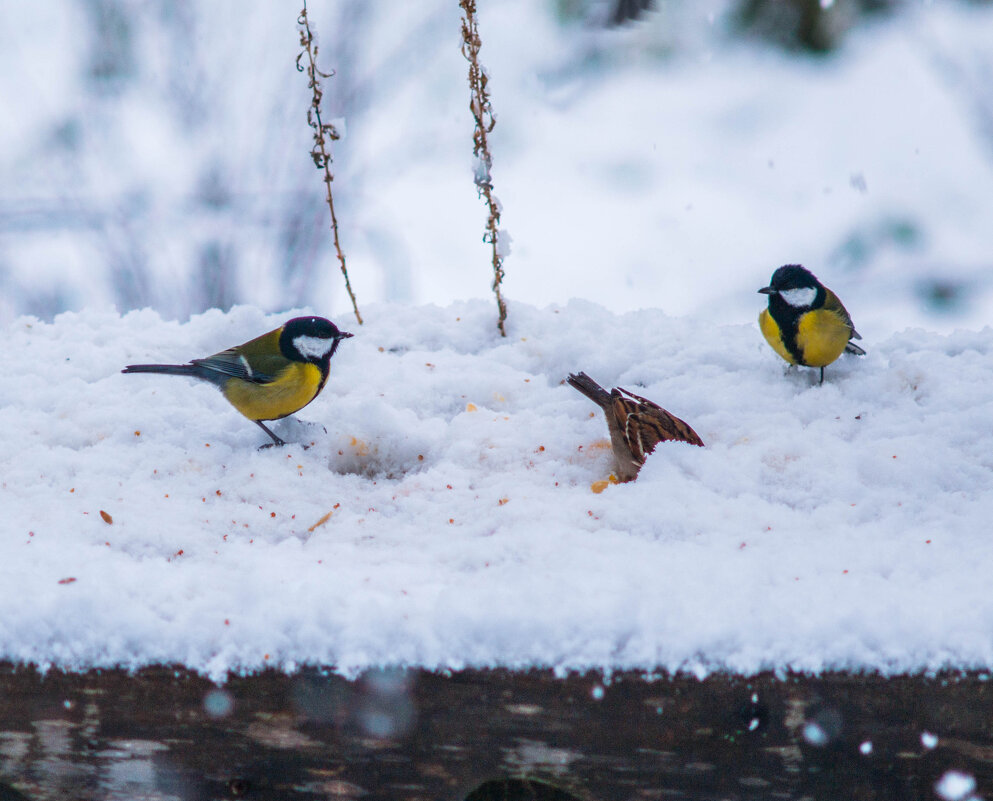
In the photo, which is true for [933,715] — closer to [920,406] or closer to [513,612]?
[513,612]

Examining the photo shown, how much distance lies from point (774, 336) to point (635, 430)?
845 millimetres

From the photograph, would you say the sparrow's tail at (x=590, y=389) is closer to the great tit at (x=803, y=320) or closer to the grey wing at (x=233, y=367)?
the great tit at (x=803, y=320)

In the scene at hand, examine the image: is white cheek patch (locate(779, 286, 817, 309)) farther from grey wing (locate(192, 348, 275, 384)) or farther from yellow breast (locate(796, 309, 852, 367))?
grey wing (locate(192, 348, 275, 384))

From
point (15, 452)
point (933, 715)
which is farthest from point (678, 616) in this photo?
point (15, 452)

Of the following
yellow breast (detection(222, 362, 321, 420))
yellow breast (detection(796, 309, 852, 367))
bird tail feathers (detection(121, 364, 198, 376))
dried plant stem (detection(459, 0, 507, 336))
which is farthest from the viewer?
dried plant stem (detection(459, 0, 507, 336))

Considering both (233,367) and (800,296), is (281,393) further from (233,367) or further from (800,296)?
(800,296)

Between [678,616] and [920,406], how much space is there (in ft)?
5.33

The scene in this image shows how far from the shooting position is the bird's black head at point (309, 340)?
2676mm

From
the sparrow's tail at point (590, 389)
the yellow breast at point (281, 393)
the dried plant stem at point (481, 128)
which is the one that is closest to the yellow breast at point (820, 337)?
the sparrow's tail at point (590, 389)

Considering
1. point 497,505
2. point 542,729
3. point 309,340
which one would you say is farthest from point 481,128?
point 542,729

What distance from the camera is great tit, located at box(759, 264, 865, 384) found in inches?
112

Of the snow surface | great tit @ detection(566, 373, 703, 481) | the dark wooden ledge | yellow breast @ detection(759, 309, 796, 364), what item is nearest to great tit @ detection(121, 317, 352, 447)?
the snow surface

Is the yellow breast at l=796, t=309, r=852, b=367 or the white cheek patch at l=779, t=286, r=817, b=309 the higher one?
the white cheek patch at l=779, t=286, r=817, b=309

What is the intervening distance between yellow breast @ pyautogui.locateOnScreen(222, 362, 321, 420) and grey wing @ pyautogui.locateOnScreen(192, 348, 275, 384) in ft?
0.07
